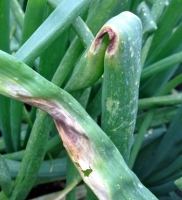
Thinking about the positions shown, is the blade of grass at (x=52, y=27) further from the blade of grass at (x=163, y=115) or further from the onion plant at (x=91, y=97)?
the blade of grass at (x=163, y=115)

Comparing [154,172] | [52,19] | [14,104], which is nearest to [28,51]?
[52,19]

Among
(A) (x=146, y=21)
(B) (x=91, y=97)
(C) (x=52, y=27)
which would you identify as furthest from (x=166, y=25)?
(C) (x=52, y=27)

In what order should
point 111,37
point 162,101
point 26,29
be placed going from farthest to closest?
point 162,101 → point 26,29 → point 111,37

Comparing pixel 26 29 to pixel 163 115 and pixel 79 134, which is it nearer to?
pixel 79 134

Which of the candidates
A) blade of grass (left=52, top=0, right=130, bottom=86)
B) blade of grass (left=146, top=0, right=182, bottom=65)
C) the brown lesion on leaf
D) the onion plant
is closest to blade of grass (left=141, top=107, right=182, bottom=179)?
the onion plant

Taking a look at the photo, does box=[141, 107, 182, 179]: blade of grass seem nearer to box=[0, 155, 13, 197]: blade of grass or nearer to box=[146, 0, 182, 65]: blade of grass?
box=[146, 0, 182, 65]: blade of grass

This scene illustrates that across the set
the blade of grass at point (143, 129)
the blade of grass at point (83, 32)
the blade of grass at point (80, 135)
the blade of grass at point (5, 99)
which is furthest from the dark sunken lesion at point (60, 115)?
the blade of grass at point (143, 129)

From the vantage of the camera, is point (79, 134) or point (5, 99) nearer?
point (79, 134)

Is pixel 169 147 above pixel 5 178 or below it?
below

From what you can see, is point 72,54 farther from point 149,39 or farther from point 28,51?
point 149,39
